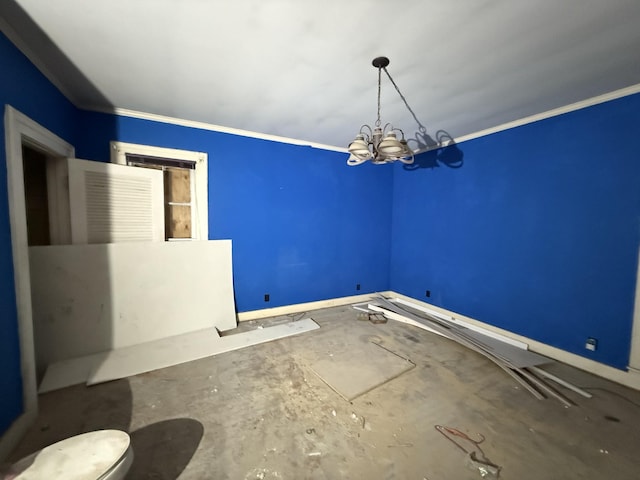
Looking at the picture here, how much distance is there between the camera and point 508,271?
116 inches

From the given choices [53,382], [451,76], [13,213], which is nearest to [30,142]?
[13,213]

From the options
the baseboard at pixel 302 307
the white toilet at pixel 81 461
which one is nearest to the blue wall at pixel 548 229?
the baseboard at pixel 302 307

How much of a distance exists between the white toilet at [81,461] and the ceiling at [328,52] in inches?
89.6

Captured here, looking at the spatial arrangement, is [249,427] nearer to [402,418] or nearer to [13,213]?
[402,418]

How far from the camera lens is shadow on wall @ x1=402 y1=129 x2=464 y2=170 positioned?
3.38 meters

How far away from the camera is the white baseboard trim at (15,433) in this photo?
1.39 m

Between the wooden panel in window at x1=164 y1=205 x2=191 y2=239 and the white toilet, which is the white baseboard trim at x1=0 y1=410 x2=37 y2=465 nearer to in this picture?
the white toilet

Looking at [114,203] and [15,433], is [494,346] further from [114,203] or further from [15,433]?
[114,203]

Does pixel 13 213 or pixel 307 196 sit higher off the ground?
pixel 307 196

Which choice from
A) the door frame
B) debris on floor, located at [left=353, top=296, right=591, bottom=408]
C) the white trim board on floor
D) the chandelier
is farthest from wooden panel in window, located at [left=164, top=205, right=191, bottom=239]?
debris on floor, located at [left=353, top=296, right=591, bottom=408]

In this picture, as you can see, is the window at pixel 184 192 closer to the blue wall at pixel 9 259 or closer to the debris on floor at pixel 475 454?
the blue wall at pixel 9 259

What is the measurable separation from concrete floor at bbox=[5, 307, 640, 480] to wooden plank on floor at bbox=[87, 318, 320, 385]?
0.09 meters

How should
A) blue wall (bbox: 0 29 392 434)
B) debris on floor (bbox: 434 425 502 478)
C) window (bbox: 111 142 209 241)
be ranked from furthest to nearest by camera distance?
1. window (bbox: 111 142 209 241)
2. blue wall (bbox: 0 29 392 434)
3. debris on floor (bbox: 434 425 502 478)

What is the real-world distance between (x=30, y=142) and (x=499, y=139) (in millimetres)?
4527
